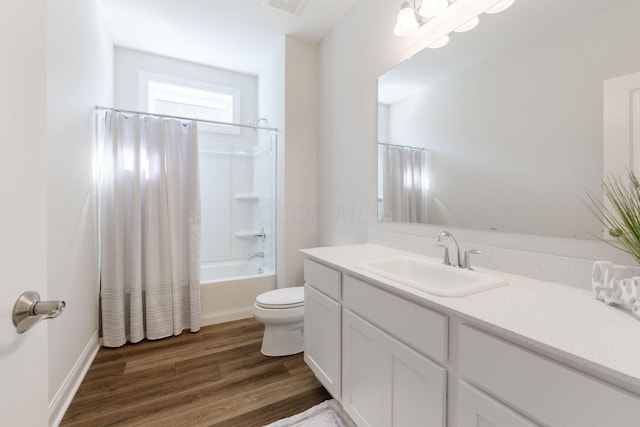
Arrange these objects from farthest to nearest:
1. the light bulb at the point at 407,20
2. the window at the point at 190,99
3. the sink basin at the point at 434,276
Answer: the window at the point at 190,99
the light bulb at the point at 407,20
the sink basin at the point at 434,276

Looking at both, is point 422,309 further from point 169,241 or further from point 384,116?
point 169,241

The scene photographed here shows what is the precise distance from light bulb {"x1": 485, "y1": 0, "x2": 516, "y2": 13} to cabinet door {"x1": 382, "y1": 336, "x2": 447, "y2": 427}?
154 cm

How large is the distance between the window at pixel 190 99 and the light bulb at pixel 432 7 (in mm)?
2558

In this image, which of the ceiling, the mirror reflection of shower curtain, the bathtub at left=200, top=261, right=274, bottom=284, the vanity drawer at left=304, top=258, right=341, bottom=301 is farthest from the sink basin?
the ceiling

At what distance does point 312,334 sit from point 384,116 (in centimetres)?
153

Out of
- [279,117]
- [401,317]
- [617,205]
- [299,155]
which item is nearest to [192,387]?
[401,317]

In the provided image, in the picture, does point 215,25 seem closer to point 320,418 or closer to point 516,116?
point 516,116

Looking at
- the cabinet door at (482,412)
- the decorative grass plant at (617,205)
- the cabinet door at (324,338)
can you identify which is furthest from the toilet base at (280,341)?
the decorative grass plant at (617,205)

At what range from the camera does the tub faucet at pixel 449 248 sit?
128 cm

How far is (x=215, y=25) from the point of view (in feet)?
8.16

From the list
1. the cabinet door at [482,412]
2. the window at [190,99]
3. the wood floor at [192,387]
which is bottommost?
the wood floor at [192,387]

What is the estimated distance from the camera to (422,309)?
907mm

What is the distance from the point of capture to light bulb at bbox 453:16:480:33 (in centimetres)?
132

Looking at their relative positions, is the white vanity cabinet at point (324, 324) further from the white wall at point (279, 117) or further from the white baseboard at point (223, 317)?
the white baseboard at point (223, 317)
